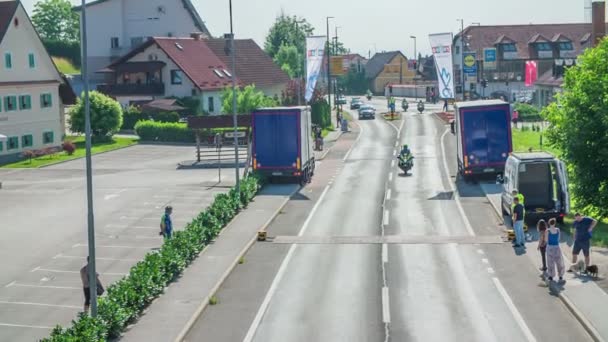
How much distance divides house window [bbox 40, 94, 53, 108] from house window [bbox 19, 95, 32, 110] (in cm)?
176

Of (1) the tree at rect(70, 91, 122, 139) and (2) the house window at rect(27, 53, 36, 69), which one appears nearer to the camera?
(2) the house window at rect(27, 53, 36, 69)

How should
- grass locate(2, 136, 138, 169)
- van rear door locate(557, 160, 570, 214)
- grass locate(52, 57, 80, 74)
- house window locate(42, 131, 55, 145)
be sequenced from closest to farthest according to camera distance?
1. van rear door locate(557, 160, 570, 214)
2. grass locate(2, 136, 138, 169)
3. house window locate(42, 131, 55, 145)
4. grass locate(52, 57, 80, 74)

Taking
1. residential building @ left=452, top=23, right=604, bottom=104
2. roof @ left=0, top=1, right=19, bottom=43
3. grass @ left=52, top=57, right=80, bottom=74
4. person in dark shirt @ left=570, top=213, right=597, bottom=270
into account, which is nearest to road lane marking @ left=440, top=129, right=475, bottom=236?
person in dark shirt @ left=570, top=213, right=597, bottom=270

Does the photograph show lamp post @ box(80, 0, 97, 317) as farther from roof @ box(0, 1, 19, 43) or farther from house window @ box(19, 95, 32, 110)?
house window @ box(19, 95, 32, 110)

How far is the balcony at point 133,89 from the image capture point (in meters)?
86.3

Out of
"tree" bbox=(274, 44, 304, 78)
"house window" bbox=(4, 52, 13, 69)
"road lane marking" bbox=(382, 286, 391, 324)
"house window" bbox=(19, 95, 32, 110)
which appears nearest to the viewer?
"road lane marking" bbox=(382, 286, 391, 324)

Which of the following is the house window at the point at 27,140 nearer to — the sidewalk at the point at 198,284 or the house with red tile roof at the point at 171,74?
the house with red tile roof at the point at 171,74

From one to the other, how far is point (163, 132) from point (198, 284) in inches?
1894

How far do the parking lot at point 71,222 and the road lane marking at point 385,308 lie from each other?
300 inches

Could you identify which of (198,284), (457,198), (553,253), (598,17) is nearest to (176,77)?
(598,17)

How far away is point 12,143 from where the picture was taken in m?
62.5

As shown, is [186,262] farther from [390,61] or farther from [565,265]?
[390,61]

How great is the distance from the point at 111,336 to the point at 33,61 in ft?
161

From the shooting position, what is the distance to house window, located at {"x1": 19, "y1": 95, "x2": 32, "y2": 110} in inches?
2515
